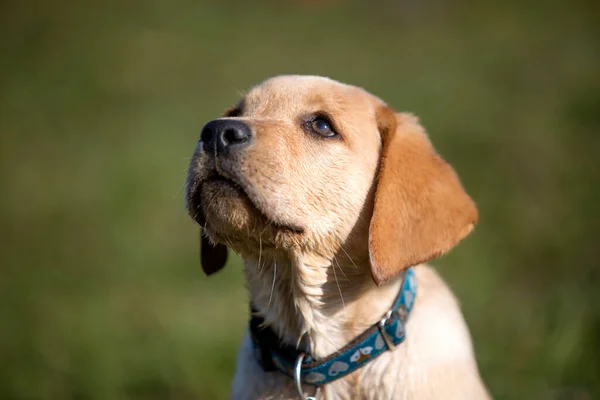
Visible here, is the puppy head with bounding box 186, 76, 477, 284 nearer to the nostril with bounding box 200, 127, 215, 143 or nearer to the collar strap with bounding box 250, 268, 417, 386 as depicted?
the nostril with bounding box 200, 127, 215, 143

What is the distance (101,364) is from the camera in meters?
4.71

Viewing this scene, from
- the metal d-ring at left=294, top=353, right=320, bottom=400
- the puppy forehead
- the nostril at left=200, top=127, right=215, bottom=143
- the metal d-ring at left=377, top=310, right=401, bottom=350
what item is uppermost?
the puppy forehead

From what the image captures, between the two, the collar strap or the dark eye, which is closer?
the collar strap

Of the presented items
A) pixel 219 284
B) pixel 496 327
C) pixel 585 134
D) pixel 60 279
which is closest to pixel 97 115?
pixel 60 279

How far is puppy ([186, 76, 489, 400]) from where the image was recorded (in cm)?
269

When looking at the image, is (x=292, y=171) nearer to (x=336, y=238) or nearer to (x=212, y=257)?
(x=336, y=238)

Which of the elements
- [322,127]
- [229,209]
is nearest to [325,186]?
[322,127]

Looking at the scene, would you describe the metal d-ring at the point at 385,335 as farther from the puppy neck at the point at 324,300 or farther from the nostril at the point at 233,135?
the nostril at the point at 233,135

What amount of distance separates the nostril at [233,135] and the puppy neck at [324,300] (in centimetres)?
56

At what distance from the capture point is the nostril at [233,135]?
267 cm

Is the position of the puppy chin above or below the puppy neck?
above

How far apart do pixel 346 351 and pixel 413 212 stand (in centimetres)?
68

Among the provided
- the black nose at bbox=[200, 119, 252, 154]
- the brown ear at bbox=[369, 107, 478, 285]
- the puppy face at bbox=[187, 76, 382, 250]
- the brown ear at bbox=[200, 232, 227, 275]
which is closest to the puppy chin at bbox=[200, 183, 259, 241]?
the puppy face at bbox=[187, 76, 382, 250]

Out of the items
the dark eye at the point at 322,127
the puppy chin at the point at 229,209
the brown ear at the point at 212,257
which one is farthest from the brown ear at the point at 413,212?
the brown ear at the point at 212,257
